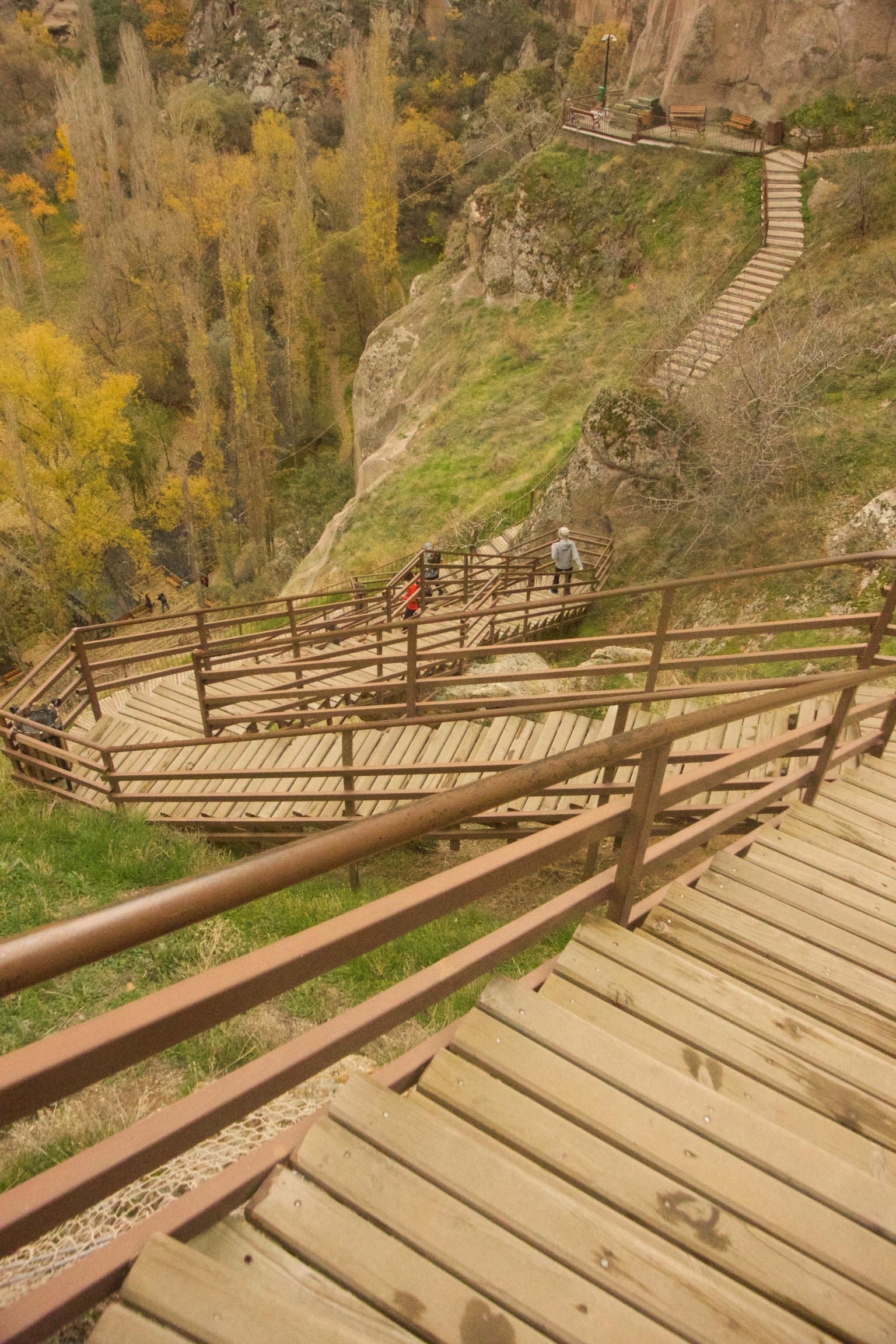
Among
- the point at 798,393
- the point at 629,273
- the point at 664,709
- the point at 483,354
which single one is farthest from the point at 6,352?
the point at 664,709

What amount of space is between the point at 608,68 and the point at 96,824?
41.6 m

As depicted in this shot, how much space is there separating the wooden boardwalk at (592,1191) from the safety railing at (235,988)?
0.09 metres

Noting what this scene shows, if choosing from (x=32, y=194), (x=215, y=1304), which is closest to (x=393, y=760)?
(x=215, y=1304)

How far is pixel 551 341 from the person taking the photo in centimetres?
2473

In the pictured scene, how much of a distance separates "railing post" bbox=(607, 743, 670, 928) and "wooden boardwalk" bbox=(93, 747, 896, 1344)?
0.40ft

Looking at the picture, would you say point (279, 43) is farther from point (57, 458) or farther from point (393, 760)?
point (393, 760)

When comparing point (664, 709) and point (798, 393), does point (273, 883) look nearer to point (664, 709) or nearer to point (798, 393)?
point (664, 709)

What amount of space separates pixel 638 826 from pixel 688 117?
99.5 ft

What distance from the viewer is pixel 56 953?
1.15 m

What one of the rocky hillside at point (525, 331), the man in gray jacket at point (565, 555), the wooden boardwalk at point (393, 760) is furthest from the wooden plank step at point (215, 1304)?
the rocky hillside at point (525, 331)

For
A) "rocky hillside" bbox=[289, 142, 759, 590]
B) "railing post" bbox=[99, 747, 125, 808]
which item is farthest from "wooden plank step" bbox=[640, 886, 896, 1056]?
"rocky hillside" bbox=[289, 142, 759, 590]

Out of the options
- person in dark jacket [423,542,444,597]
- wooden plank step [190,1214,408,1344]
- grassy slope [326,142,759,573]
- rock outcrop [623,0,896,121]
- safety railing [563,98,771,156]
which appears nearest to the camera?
wooden plank step [190,1214,408,1344]

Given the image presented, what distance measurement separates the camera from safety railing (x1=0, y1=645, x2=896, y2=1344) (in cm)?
121

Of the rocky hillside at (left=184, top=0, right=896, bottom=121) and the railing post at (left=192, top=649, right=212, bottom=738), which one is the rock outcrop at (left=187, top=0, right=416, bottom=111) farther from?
the railing post at (left=192, top=649, right=212, bottom=738)
